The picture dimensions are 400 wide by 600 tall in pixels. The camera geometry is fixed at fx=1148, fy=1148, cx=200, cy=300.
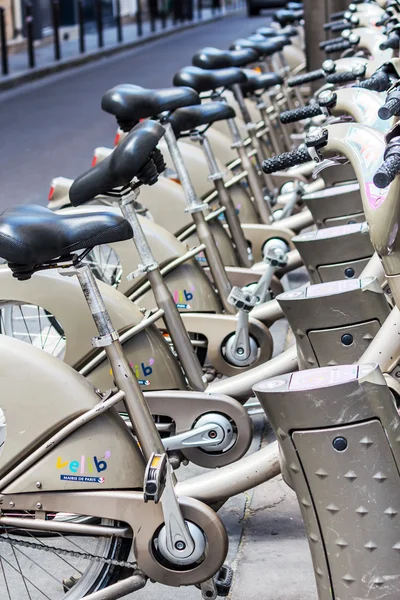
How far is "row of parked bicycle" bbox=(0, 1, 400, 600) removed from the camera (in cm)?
238

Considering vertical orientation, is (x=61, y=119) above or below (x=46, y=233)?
below

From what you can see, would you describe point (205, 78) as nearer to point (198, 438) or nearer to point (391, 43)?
point (391, 43)

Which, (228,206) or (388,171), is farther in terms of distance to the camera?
(228,206)

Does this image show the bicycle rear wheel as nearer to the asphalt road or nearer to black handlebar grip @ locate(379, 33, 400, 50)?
black handlebar grip @ locate(379, 33, 400, 50)

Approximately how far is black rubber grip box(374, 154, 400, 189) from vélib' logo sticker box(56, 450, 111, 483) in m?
1.29

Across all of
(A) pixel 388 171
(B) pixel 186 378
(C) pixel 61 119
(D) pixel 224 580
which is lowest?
(C) pixel 61 119

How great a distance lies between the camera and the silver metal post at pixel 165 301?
3486 millimetres

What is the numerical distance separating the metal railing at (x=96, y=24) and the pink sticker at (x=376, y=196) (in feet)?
51.5

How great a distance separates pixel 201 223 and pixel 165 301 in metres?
0.87

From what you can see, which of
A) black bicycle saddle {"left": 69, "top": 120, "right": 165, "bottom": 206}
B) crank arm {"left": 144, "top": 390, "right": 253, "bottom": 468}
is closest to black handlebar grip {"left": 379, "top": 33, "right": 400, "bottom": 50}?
black bicycle saddle {"left": 69, "top": 120, "right": 165, "bottom": 206}

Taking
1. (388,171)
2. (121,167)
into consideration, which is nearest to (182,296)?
(121,167)

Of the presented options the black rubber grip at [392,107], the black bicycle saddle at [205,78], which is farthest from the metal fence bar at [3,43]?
the black rubber grip at [392,107]

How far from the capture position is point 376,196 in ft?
7.13

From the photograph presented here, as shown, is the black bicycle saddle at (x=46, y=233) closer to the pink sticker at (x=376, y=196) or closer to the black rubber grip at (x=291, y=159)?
the black rubber grip at (x=291, y=159)
